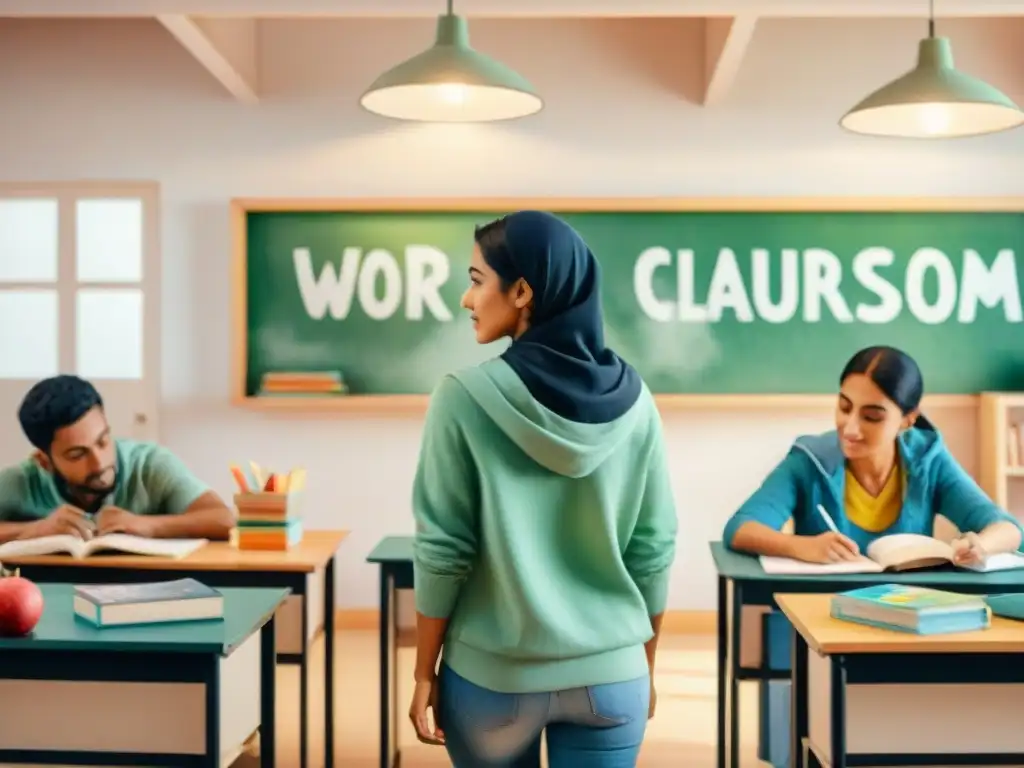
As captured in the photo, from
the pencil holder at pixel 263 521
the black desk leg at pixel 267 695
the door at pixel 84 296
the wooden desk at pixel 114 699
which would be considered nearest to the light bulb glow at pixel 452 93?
the pencil holder at pixel 263 521

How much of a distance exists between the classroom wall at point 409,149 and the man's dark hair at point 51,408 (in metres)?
2.01

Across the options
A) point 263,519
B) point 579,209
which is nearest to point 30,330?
point 579,209

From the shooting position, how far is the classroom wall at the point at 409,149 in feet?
16.9

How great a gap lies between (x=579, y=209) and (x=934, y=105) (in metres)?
2.03

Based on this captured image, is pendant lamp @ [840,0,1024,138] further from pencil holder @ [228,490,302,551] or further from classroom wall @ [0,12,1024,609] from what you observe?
pencil holder @ [228,490,302,551]

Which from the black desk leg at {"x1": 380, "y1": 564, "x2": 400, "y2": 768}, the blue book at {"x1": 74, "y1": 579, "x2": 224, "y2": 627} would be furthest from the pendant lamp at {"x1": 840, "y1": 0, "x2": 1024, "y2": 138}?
the blue book at {"x1": 74, "y1": 579, "x2": 224, "y2": 627}

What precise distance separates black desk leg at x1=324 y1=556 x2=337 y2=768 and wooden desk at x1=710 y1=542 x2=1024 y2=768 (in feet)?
3.60

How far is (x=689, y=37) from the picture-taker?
16.8ft

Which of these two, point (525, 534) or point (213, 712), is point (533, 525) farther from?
point (213, 712)

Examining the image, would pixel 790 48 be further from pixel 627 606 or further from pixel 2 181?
pixel 627 606

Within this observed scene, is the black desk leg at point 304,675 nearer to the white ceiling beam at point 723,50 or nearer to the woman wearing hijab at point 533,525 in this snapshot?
the woman wearing hijab at point 533,525

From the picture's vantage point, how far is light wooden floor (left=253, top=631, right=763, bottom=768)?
11.5ft

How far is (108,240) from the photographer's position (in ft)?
17.2

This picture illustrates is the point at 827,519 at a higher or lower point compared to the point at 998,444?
lower
